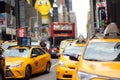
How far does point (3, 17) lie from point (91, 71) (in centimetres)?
7008

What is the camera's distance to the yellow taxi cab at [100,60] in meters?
7.81

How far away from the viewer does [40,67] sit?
19375 mm

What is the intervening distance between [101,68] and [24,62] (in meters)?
9.34

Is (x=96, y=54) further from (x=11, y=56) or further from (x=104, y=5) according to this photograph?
(x=104, y=5)

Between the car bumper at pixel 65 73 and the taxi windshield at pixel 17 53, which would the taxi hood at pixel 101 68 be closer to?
the car bumper at pixel 65 73

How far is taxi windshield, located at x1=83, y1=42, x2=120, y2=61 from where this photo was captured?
29.7 ft

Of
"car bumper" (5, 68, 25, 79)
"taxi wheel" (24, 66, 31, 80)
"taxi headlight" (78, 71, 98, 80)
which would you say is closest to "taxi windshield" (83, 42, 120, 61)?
"taxi headlight" (78, 71, 98, 80)

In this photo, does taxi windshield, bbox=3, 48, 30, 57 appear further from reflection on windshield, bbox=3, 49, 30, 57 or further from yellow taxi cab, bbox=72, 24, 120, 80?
yellow taxi cab, bbox=72, 24, 120, 80

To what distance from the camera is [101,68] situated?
812 cm

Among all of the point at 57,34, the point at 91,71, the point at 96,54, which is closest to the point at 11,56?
the point at 96,54

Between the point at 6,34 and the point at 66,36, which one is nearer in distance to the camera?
the point at 66,36

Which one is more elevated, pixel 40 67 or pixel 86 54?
pixel 86 54

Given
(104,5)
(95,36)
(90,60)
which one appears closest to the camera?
(90,60)

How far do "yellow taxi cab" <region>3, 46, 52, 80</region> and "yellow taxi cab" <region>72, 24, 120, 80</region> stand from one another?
21.9 ft
